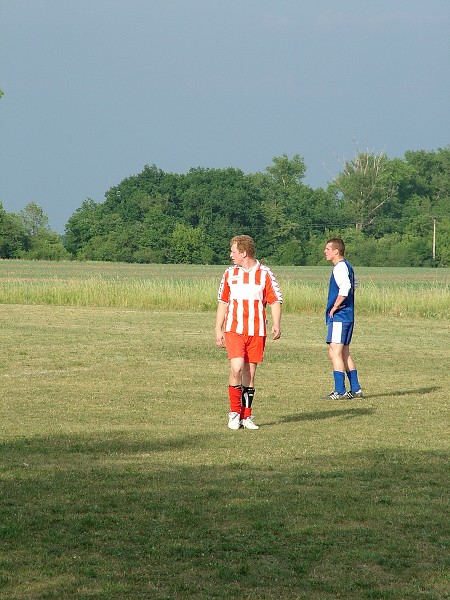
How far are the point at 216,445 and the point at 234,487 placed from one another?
6.60 ft

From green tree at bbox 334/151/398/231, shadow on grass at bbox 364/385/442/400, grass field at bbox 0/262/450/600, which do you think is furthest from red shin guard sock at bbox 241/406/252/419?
green tree at bbox 334/151/398/231

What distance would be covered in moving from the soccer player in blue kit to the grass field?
0.38 meters

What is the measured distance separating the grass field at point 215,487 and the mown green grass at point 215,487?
2 centimetres

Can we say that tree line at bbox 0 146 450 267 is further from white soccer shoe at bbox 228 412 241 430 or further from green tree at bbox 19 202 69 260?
white soccer shoe at bbox 228 412 241 430

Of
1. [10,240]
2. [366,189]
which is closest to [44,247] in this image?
[10,240]

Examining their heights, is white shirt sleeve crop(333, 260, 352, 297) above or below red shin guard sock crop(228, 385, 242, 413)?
above

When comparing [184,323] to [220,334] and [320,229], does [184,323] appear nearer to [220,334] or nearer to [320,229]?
[220,334]

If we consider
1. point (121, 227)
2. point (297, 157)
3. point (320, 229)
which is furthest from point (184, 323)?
point (297, 157)

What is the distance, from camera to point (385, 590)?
552 centimetres

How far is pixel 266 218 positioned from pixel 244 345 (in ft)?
342

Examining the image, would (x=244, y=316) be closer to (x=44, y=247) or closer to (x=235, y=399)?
(x=235, y=399)

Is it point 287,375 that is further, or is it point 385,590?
point 287,375

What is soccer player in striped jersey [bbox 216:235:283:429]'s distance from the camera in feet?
35.9

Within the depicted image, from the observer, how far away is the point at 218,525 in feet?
22.3
